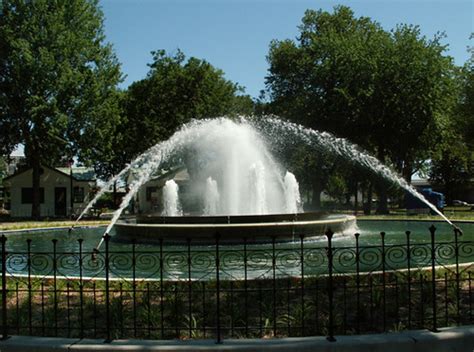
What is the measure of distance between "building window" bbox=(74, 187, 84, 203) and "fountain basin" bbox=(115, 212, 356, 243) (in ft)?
105

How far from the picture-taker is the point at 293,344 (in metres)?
5.54

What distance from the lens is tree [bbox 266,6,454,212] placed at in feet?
120

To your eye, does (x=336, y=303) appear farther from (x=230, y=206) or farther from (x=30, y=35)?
(x=30, y=35)

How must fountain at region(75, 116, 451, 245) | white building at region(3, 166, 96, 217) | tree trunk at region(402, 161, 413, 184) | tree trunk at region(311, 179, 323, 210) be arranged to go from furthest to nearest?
tree trunk at region(311, 179, 323, 210) → tree trunk at region(402, 161, 413, 184) → white building at region(3, 166, 96, 217) → fountain at region(75, 116, 451, 245)

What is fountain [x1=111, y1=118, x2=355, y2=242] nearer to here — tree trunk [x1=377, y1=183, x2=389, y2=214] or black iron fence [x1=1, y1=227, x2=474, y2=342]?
black iron fence [x1=1, y1=227, x2=474, y2=342]

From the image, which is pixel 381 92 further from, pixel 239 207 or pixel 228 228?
pixel 228 228

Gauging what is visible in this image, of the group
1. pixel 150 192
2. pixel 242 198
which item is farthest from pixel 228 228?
pixel 150 192

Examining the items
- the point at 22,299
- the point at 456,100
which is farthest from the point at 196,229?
the point at 456,100

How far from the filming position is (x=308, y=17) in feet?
170

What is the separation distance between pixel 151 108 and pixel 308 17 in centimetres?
1896

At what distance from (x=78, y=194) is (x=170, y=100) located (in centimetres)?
1255

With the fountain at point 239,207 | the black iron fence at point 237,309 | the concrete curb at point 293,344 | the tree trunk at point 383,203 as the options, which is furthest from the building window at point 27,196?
the concrete curb at point 293,344

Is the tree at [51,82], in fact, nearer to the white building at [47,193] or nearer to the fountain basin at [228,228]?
the white building at [47,193]

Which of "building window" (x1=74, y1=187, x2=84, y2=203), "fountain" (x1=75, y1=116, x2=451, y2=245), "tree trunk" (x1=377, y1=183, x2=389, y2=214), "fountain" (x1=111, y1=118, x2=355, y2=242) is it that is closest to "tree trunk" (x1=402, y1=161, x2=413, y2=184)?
"tree trunk" (x1=377, y1=183, x2=389, y2=214)
